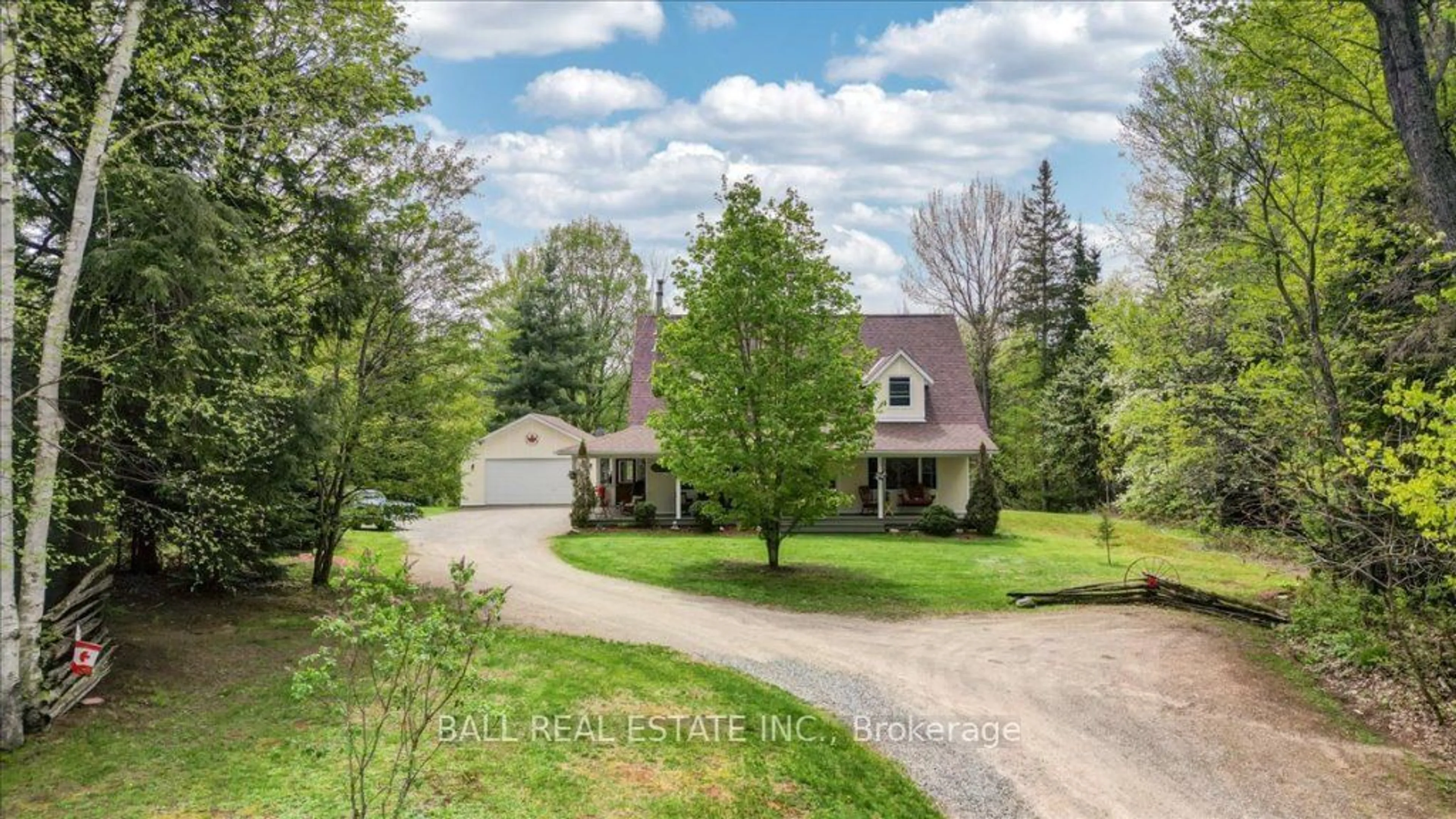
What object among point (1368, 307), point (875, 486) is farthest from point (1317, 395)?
point (875, 486)

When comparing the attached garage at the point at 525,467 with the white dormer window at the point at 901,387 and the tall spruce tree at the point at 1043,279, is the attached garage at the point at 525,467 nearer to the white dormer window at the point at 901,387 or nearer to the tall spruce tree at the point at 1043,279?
the white dormer window at the point at 901,387

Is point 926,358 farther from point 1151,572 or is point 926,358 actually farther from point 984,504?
point 1151,572

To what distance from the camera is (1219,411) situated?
556 inches

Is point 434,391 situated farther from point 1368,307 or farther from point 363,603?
point 1368,307

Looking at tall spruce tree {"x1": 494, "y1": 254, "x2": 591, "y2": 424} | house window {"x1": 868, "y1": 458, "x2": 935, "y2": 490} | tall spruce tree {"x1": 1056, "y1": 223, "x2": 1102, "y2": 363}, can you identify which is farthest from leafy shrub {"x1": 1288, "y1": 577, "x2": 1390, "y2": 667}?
tall spruce tree {"x1": 494, "y1": 254, "x2": 591, "y2": 424}

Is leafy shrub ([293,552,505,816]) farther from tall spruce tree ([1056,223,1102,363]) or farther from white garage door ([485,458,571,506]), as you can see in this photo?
tall spruce tree ([1056,223,1102,363])

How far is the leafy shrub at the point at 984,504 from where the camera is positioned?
22359 millimetres

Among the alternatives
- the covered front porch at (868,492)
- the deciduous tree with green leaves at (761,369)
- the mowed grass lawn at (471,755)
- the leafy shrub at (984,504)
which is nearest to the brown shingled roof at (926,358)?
the covered front porch at (868,492)

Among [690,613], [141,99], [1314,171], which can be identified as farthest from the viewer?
[690,613]

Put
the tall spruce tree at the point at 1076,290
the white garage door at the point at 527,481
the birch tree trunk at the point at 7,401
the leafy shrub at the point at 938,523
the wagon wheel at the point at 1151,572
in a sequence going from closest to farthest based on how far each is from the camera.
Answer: the birch tree trunk at the point at 7,401, the wagon wheel at the point at 1151,572, the leafy shrub at the point at 938,523, the white garage door at the point at 527,481, the tall spruce tree at the point at 1076,290

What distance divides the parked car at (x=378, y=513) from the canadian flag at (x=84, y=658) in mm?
6200

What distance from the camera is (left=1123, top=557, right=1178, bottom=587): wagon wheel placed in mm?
13453

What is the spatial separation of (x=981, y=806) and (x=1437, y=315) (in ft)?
30.1

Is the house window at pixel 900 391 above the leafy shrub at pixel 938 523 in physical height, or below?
above
